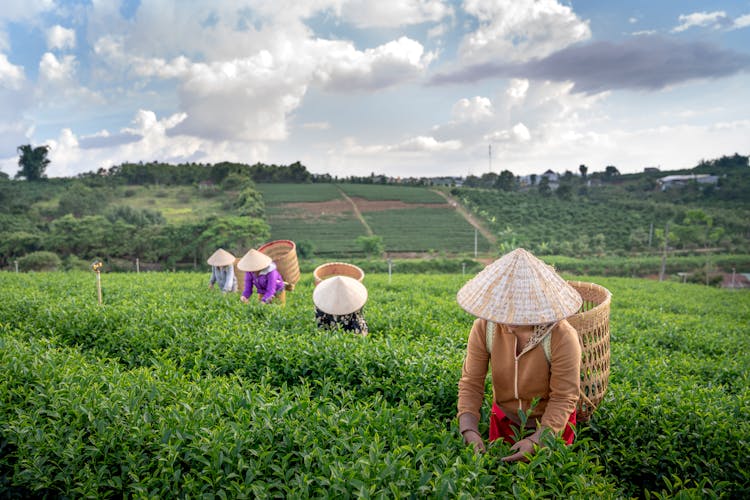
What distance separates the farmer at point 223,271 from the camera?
27.1 feet

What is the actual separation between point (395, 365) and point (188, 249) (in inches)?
1189

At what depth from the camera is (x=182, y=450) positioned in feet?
7.22

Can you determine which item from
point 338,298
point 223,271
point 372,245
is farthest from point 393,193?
point 338,298

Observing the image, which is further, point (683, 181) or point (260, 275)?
point (683, 181)

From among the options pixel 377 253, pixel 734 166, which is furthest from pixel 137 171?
pixel 734 166

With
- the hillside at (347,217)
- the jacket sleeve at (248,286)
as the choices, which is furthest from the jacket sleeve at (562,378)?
the hillside at (347,217)

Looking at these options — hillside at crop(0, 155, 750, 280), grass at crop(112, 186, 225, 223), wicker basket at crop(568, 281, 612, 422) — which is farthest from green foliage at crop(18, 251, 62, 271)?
wicker basket at crop(568, 281, 612, 422)

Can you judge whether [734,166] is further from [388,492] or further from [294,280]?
[388,492]

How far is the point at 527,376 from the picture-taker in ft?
7.61

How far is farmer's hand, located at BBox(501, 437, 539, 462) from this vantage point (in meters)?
2.08

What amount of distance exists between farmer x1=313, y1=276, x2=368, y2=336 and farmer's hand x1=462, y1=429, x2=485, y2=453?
2157 mm

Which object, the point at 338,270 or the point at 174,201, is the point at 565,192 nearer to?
the point at 174,201

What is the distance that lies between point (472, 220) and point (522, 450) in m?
46.5

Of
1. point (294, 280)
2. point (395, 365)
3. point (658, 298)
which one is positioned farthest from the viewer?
point (658, 298)
